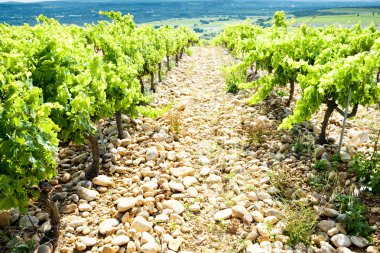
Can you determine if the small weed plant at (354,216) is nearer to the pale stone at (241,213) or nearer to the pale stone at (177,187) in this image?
the pale stone at (241,213)

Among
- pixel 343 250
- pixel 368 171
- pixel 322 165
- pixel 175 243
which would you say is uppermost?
pixel 368 171

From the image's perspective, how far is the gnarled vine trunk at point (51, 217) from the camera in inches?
219

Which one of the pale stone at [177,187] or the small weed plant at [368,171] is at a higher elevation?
the small weed plant at [368,171]

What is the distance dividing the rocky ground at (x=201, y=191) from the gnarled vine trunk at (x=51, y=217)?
0.50 ft

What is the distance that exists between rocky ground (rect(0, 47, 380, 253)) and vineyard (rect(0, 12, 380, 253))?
31mm

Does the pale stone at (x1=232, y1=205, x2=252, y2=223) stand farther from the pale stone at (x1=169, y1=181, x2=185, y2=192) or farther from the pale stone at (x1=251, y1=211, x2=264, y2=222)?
the pale stone at (x1=169, y1=181, x2=185, y2=192)

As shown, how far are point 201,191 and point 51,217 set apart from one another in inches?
134

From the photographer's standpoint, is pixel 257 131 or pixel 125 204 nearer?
pixel 125 204

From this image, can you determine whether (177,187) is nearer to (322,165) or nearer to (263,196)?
(263,196)

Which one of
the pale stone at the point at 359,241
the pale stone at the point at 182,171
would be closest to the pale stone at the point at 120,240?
the pale stone at the point at 182,171

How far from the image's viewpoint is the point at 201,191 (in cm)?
739

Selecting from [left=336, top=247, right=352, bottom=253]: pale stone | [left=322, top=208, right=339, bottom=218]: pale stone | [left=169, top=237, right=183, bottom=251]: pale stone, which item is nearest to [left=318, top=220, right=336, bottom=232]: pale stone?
[left=322, top=208, right=339, bottom=218]: pale stone

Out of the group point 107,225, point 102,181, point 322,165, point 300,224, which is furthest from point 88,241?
point 322,165

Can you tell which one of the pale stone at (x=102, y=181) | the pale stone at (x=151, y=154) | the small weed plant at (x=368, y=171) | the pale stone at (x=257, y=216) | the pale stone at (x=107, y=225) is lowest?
the pale stone at (x=107, y=225)
